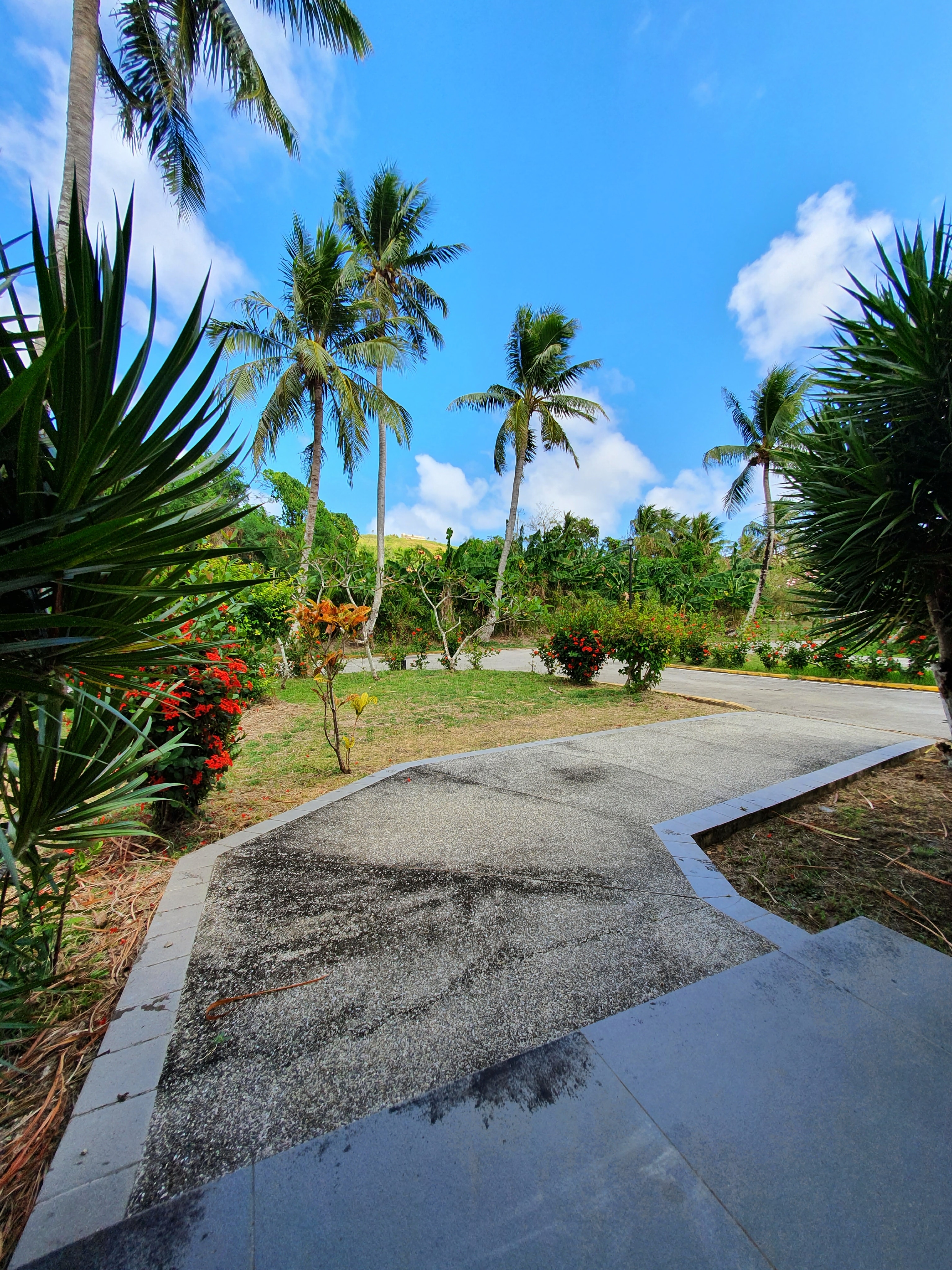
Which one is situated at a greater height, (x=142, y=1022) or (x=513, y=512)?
(x=513, y=512)

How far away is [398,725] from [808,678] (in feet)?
34.0

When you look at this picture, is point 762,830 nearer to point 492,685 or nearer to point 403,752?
point 403,752

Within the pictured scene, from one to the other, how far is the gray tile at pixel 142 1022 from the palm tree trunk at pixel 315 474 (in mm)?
9745

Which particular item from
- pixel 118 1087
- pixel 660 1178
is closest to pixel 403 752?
pixel 118 1087

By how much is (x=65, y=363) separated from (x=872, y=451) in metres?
3.37

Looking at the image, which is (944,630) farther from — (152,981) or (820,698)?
(820,698)

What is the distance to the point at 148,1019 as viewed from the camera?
1649 millimetres

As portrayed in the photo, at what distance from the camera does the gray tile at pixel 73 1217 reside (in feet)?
3.34

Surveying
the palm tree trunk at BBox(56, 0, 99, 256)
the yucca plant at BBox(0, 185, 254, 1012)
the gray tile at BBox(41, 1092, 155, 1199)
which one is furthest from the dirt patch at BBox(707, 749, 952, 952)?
the palm tree trunk at BBox(56, 0, 99, 256)

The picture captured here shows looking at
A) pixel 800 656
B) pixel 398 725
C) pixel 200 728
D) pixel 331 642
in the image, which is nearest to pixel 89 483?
pixel 200 728

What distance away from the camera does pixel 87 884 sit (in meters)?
2.55

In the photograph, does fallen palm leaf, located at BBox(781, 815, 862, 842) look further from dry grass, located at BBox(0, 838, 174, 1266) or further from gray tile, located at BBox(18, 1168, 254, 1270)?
dry grass, located at BBox(0, 838, 174, 1266)

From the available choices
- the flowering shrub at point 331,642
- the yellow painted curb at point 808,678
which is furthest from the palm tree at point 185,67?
the yellow painted curb at point 808,678

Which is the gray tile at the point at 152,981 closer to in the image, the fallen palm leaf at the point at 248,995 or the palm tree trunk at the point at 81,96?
the fallen palm leaf at the point at 248,995
